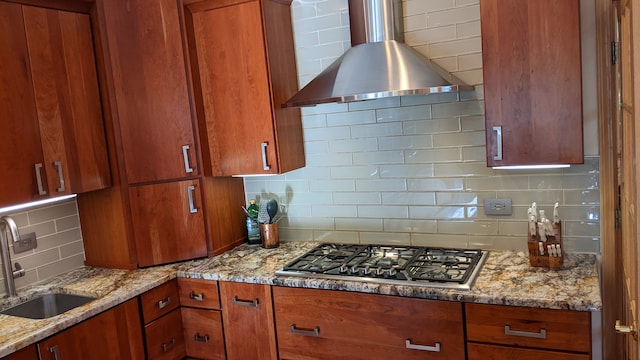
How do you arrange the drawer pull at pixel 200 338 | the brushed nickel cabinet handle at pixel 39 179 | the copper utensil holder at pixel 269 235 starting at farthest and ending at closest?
the copper utensil holder at pixel 269 235 → the drawer pull at pixel 200 338 → the brushed nickel cabinet handle at pixel 39 179

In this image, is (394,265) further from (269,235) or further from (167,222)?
(167,222)

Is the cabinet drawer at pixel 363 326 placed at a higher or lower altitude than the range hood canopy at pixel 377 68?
lower

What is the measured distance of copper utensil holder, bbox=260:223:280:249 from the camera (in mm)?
3072

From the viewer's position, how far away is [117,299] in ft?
8.06

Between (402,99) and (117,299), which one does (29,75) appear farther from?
(402,99)

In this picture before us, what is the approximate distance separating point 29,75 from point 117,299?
114 centimetres

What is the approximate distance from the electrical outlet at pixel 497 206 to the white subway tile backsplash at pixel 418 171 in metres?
0.03

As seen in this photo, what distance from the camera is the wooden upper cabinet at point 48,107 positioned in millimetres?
2354

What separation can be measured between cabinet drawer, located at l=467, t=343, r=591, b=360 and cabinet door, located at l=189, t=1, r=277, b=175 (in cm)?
137

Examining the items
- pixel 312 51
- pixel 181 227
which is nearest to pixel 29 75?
pixel 181 227

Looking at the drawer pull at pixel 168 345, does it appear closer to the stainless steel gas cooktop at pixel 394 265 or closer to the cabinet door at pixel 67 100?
the stainless steel gas cooktop at pixel 394 265

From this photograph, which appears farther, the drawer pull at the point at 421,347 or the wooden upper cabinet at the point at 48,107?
the wooden upper cabinet at the point at 48,107

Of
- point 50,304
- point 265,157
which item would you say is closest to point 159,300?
point 50,304

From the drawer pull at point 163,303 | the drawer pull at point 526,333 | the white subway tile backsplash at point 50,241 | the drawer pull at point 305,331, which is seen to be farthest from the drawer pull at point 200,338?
the drawer pull at point 526,333
